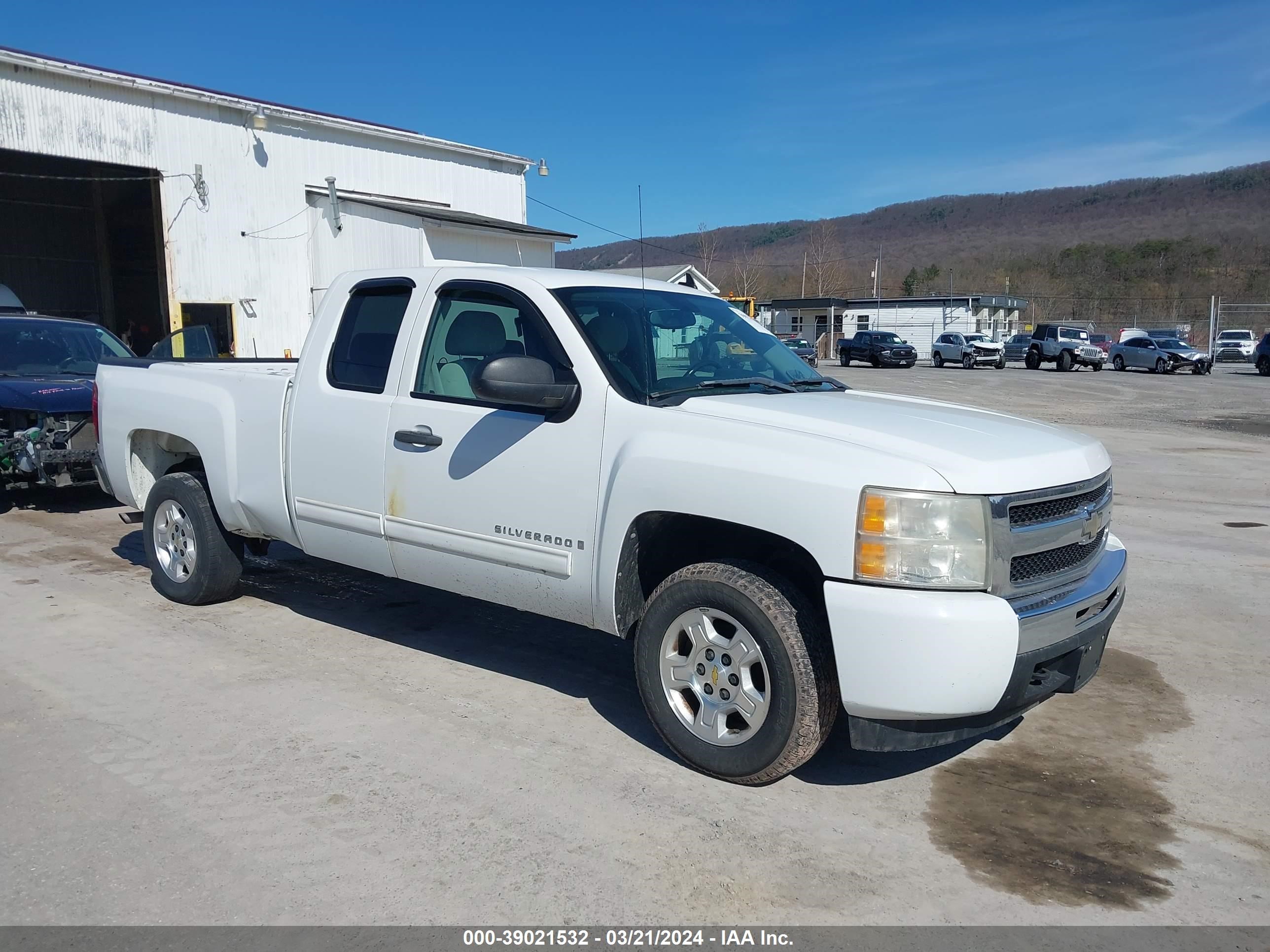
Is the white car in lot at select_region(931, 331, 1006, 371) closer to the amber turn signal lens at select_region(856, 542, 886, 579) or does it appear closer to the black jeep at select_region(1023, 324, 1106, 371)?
the black jeep at select_region(1023, 324, 1106, 371)

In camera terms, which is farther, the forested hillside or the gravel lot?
the forested hillside

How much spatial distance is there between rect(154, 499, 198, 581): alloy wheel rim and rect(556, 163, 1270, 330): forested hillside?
33.0m

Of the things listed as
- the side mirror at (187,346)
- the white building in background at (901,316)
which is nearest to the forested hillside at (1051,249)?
the white building in background at (901,316)

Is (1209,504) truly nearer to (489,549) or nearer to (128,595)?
(489,549)

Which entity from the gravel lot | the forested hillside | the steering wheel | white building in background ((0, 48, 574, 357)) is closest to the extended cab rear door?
the steering wheel

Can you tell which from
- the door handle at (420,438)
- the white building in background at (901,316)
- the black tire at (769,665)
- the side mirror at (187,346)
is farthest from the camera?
the white building in background at (901,316)

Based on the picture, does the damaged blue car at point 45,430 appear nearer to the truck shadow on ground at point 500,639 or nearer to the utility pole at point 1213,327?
the truck shadow on ground at point 500,639

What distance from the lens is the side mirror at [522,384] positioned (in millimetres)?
4117

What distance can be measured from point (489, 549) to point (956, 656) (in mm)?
2113

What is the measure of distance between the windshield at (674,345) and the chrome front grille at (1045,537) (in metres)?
1.30

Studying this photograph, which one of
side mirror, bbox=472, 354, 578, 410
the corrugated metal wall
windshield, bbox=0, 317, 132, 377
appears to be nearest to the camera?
side mirror, bbox=472, 354, 578, 410

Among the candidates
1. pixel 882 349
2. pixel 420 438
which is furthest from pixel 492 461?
pixel 882 349

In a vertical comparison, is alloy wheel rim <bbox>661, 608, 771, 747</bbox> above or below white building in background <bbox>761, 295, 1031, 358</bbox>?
below

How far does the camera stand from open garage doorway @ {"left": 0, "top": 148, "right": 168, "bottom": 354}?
2794 cm
